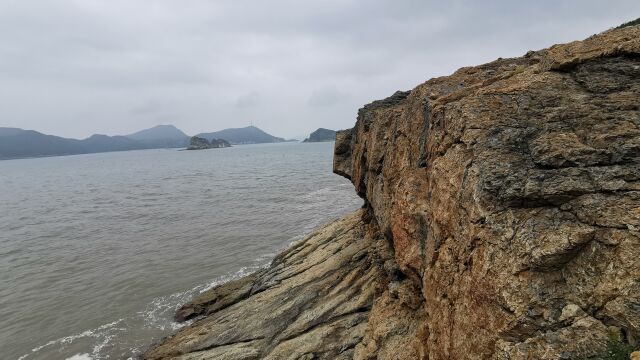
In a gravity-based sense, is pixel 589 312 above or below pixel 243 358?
above

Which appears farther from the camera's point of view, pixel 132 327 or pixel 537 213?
pixel 132 327

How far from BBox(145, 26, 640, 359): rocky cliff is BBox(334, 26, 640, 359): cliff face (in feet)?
0.09

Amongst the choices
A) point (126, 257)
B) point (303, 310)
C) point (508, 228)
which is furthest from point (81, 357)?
point (508, 228)

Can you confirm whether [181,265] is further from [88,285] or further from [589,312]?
[589,312]

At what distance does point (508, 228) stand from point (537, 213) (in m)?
0.74

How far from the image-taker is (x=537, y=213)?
888 cm

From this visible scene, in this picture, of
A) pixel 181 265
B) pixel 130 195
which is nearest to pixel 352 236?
pixel 181 265

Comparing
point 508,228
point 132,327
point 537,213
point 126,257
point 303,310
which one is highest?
point 537,213

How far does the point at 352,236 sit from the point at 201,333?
1066 cm

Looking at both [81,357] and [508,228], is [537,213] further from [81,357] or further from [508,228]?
[81,357]

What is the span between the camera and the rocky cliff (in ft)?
25.3

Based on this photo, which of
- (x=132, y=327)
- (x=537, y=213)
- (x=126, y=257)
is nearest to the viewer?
(x=537, y=213)

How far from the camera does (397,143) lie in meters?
18.6

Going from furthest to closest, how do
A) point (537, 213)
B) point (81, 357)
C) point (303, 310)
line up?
point (81, 357)
point (303, 310)
point (537, 213)
